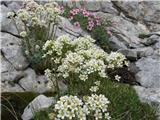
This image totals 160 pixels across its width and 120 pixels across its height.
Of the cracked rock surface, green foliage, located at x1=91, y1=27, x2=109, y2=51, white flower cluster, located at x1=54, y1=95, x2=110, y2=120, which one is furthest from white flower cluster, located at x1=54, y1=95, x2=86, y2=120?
green foliage, located at x1=91, y1=27, x2=109, y2=51

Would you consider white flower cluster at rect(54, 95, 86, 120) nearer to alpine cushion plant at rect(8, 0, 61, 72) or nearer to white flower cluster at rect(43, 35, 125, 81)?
white flower cluster at rect(43, 35, 125, 81)

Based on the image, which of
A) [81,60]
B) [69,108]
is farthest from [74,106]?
[81,60]

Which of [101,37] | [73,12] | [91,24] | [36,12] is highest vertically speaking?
[36,12]

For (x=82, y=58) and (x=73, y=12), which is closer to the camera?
(x=82, y=58)

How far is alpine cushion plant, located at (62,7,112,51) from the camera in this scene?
11812 mm

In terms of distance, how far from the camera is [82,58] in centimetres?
602

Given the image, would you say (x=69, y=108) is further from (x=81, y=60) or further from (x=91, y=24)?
(x=91, y=24)

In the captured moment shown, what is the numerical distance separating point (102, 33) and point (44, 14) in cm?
227

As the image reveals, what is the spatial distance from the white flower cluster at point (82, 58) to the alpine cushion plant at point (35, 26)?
7.10ft

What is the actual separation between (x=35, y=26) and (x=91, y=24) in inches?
112

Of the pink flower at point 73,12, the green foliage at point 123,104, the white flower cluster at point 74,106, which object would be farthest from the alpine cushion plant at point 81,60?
the pink flower at point 73,12

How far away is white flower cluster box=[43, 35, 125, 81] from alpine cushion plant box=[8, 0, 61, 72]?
2165 millimetres

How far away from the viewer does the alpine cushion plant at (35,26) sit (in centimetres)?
880

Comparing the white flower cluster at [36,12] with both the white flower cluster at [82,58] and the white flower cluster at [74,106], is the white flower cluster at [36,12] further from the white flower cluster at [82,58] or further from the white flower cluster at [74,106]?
the white flower cluster at [74,106]
